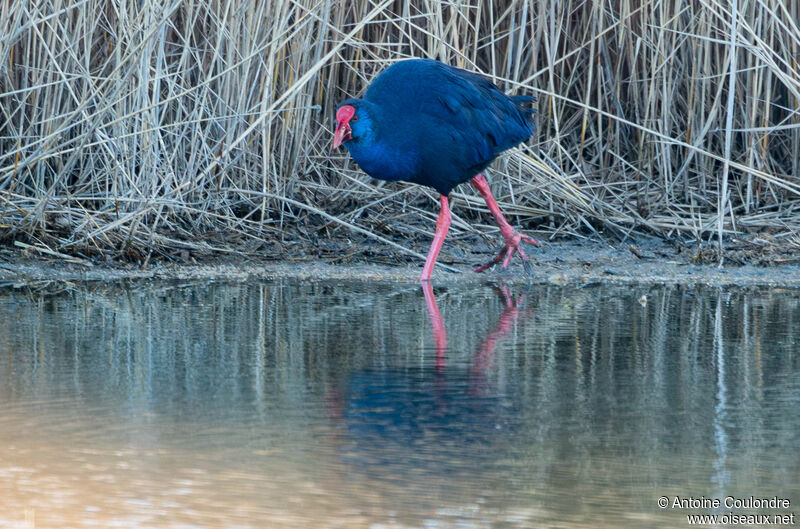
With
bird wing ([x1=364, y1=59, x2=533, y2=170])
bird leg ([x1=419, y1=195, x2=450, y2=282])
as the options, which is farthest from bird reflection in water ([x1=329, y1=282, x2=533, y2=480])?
bird wing ([x1=364, y1=59, x2=533, y2=170])

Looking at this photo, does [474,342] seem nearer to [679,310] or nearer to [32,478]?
[679,310]

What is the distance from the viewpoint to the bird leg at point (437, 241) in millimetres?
4867

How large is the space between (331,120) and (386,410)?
11.1ft

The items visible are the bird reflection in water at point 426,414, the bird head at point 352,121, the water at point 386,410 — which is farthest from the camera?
the bird head at point 352,121

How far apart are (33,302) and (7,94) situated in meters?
1.40

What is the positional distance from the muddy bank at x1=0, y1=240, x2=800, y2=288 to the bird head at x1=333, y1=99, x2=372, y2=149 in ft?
1.88

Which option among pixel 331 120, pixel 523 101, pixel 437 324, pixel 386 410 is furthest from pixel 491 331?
pixel 331 120

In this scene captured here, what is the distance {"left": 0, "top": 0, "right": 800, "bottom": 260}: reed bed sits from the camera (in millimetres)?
5145

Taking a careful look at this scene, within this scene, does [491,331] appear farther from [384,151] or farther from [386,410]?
[384,151]

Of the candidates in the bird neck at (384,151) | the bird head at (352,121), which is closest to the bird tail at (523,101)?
the bird neck at (384,151)

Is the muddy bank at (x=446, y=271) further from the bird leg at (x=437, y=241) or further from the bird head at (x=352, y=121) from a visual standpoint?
the bird head at (x=352, y=121)

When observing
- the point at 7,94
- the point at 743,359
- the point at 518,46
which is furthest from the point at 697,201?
the point at 7,94

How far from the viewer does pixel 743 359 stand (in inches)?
132

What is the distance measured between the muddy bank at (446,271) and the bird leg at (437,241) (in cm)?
6
